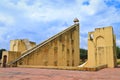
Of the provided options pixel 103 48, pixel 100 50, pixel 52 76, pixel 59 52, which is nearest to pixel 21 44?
pixel 59 52

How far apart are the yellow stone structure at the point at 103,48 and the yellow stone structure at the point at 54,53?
1.46 meters

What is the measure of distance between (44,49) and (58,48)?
1242 millimetres

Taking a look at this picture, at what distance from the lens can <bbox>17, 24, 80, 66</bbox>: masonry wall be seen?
40.9 ft

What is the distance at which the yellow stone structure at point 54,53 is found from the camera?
12.5 meters

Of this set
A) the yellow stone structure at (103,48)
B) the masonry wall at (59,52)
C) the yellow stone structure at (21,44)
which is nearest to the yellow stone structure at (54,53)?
the masonry wall at (59,52)

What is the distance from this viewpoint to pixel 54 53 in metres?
13.4

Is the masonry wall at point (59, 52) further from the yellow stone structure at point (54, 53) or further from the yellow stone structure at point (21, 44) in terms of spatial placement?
the yellow stone structure at point (21, 44)

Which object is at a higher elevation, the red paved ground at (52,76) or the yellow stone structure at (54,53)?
the yellow stone structure at (54,53)

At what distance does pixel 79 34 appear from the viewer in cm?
1650

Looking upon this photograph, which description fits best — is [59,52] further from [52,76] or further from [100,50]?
[52,76]

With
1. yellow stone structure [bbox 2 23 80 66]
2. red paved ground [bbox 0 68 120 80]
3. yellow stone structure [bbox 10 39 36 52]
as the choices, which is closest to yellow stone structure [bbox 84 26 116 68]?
yellow stone structure [bbox 2 23 80 66]

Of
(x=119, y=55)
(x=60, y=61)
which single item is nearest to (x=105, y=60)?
(x=60, y=61)

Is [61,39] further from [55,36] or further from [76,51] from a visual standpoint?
[76,51]

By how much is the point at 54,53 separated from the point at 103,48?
3892mm
